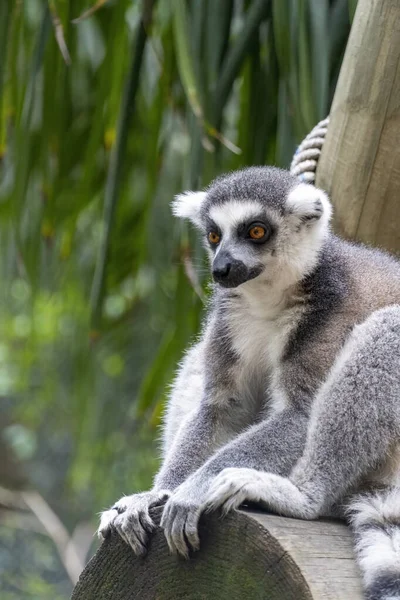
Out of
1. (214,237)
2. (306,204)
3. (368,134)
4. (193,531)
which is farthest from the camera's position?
(368,134)

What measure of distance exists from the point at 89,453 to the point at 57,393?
195 cm

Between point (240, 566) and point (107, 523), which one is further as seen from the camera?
point (107, 523)

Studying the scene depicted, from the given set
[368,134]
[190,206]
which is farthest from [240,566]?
[368,134]

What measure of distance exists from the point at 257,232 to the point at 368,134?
53cm

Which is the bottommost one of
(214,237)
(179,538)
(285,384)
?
(179,538)

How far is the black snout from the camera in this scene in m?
2.56

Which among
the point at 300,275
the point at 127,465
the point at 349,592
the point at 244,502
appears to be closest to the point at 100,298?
the point at 300,275

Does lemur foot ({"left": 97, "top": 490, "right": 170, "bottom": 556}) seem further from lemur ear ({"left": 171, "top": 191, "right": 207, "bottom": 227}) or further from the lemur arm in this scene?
A: lemur ear ({"left": 171, "top": 191, "right": 207, "bottom": 227})

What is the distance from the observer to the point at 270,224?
2.72 metres

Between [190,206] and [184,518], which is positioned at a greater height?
[190,206]

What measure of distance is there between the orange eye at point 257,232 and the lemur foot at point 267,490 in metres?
0.75

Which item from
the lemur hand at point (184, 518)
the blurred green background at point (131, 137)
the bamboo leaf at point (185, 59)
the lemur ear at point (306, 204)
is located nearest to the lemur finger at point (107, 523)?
the lemur hand at point (184, 518)

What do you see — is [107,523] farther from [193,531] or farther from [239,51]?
[239,51]

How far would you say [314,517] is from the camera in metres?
2.17
